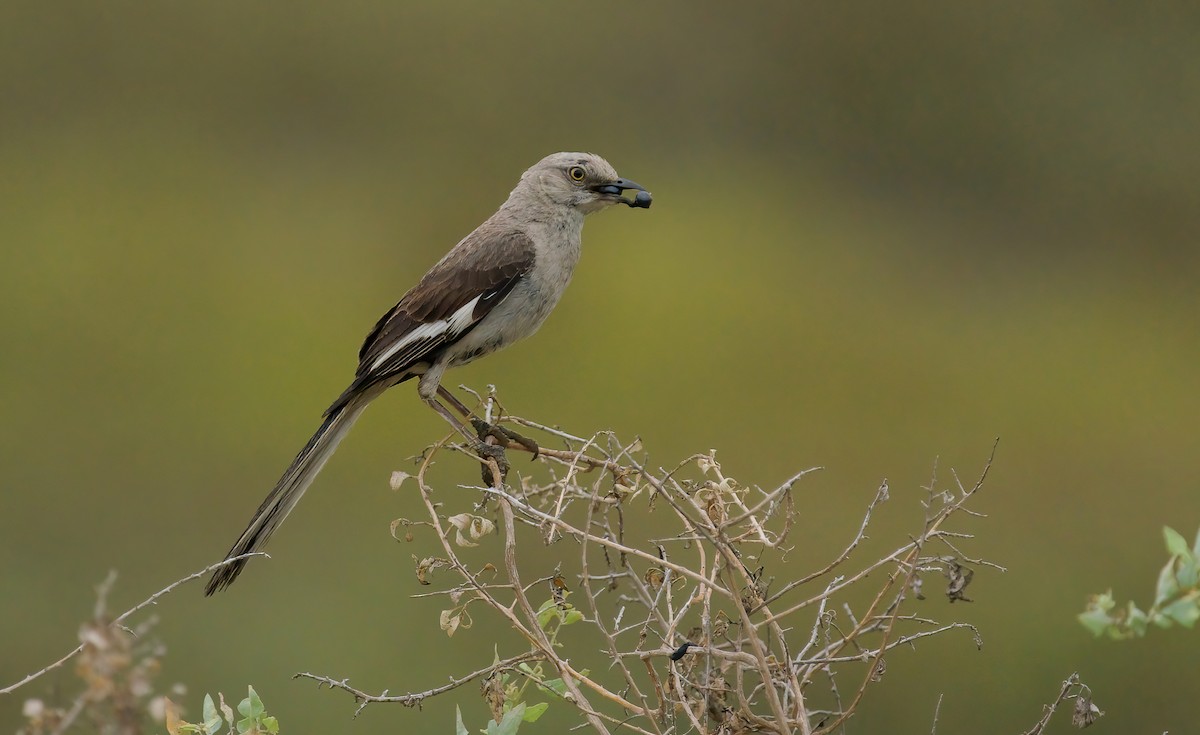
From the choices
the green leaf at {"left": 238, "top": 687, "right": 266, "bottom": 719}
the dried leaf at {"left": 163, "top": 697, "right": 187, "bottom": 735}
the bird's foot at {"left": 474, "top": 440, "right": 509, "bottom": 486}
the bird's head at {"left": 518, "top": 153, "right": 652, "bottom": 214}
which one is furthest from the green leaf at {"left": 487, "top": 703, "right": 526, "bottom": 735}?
the bird's head at {"left": 518, "top": 153, "right": 652, "bottom": 214}

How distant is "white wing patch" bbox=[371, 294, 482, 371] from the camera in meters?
4.04

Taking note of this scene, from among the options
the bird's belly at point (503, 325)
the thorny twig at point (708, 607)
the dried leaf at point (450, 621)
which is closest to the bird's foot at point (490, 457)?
the bird's belly at point (503, 325)

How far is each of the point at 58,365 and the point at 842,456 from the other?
6.86 metres

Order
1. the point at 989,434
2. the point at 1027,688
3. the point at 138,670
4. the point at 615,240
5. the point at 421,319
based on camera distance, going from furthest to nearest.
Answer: the point at 615,240
the point at 989,434
the point at 1027,688
the point at 421,319
the point at 138,670

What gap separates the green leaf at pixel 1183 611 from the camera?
1.53m

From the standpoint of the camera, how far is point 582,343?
41.0 ft

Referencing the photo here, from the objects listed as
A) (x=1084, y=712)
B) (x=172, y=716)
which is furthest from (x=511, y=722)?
(x=1084, y=712)

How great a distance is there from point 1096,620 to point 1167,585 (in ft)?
0.35

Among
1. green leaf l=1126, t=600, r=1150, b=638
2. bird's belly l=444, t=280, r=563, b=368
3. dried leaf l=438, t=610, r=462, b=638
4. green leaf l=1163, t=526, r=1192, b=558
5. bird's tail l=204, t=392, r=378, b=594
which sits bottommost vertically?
dried leaf l=438, t=610, r=462, b=638

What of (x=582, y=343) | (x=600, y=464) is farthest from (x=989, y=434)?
(x=600, y=464)

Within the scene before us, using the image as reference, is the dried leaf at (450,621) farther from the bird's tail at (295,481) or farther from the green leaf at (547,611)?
the bird's tail at (295,481)

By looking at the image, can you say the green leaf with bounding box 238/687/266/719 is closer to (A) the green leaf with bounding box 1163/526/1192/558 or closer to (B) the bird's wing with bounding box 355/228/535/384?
(A) the green leaf with bounding box 1163/526/1192/558

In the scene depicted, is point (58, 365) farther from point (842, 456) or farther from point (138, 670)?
point (138, 670)

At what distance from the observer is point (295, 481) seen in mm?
3834
